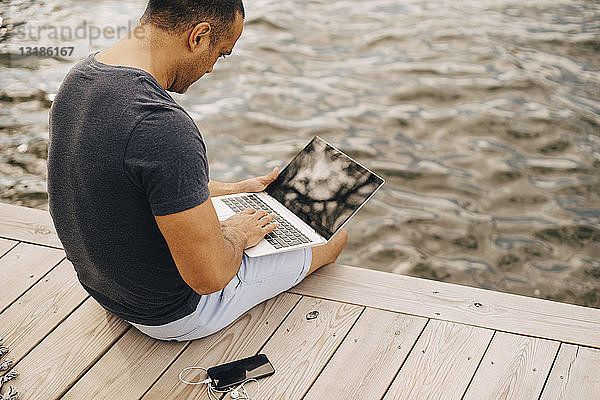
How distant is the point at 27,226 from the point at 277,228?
1.05m

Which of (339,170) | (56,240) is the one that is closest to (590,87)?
(339,170)

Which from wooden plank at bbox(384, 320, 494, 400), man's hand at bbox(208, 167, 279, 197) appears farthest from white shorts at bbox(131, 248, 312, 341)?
wooden plank at bbox(384, 320, 494, 400)

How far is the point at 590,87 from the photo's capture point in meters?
4.32

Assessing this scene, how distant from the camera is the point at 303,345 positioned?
2016 millimetres

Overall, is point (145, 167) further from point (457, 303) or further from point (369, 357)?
point (457, 303)

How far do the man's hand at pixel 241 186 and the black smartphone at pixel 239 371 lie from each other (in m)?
0.57

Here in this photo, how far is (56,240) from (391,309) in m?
1.24

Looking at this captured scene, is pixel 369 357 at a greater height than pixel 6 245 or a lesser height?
greater

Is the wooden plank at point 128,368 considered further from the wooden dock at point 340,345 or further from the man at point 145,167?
the man at point 145,167

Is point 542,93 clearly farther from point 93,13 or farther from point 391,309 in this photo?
point 93,13

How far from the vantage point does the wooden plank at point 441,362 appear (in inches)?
72.9

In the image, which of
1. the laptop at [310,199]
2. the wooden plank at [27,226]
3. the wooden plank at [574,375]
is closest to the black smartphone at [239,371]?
the laptop at [310,199]

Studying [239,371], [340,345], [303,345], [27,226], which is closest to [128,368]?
[239,371]

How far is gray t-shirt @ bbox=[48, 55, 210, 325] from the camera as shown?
143 centimetres
